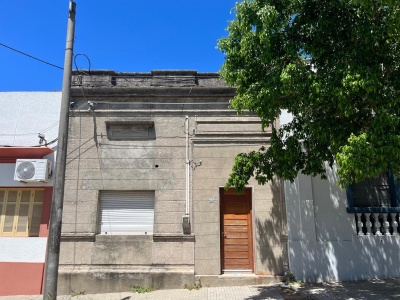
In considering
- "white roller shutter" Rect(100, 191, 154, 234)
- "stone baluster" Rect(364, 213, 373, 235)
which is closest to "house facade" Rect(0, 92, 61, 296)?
"white roller shutter" Rect(100, 191, 154, 234)

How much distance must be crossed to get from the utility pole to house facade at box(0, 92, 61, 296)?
7.93 ft

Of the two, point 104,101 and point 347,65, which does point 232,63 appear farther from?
point 104,101

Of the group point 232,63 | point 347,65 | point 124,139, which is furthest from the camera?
point 124,139

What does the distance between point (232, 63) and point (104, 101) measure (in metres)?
4.05

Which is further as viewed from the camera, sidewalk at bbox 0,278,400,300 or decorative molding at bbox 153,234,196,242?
decorative molding at bbox 153,234,196,242

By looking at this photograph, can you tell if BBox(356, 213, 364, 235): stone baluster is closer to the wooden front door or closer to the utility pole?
the wooden front door

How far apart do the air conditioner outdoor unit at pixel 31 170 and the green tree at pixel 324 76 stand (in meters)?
4.81

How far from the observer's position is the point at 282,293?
7.44 metres

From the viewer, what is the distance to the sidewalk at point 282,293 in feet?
23.1

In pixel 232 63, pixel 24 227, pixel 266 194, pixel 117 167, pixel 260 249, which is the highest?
pixel 232 63

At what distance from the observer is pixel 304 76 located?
19.2 ft

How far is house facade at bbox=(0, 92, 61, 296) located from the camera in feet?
27.7

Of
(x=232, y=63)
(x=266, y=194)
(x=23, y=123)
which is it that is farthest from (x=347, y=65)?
(x=23, y=123)

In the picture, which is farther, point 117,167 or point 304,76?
point 117,167
